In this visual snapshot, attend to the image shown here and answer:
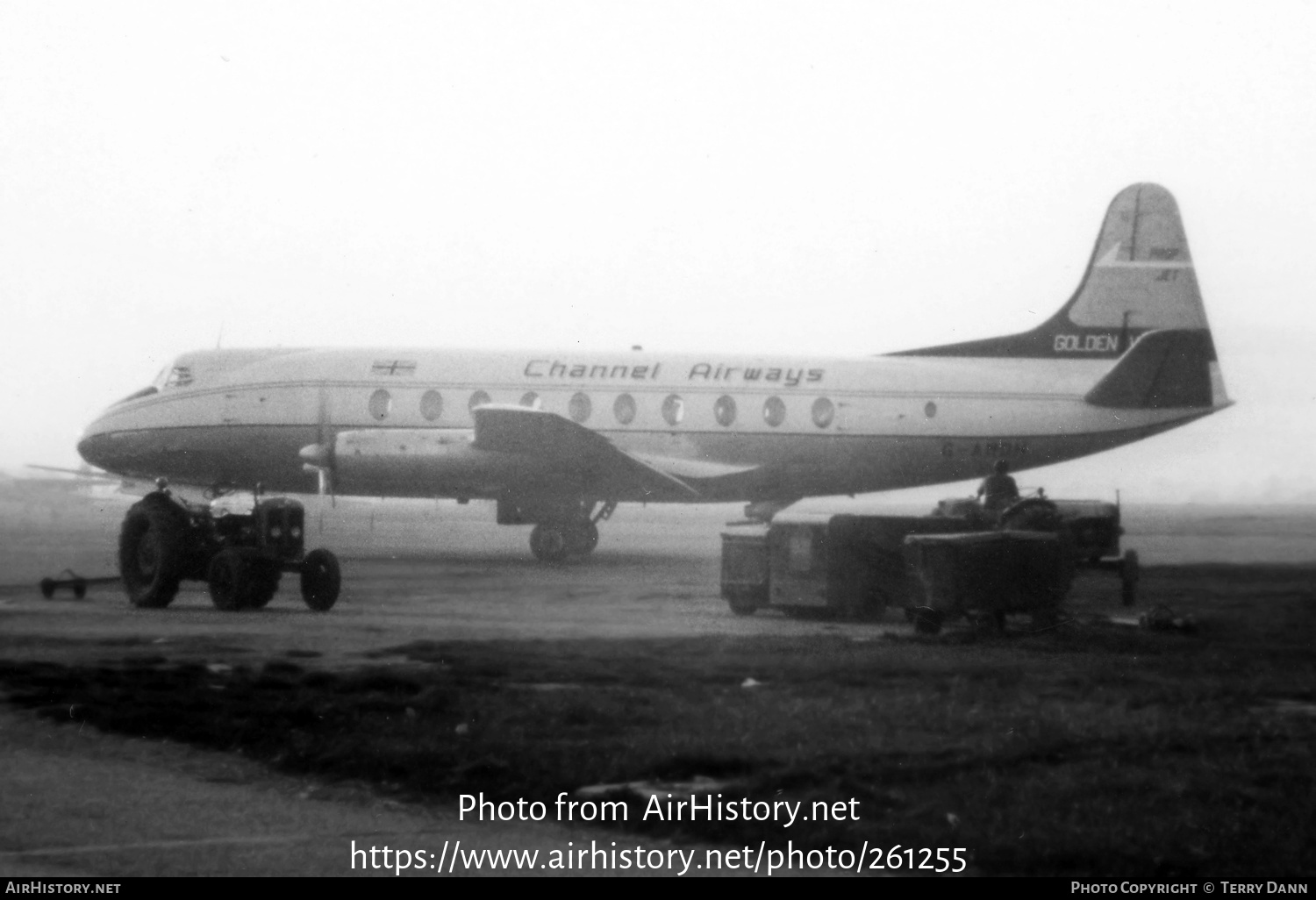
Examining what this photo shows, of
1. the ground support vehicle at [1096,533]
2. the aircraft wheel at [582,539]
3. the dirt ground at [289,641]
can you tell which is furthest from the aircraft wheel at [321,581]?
the aircraft wheel at [582,539]

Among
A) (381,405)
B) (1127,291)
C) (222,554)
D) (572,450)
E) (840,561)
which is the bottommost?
(840,561)

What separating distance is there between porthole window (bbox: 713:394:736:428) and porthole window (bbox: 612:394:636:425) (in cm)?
165

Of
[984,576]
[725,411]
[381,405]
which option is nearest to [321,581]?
[984,576]

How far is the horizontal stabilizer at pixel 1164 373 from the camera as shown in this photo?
2653 centimetres

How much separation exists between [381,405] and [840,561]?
47.2ft

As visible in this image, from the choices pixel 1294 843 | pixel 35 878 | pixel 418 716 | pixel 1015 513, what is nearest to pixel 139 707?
pixel 418 716

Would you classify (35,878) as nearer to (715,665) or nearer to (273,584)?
(715,665)

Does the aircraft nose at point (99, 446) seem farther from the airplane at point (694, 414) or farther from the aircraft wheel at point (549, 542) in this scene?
the aircraft wheel at point (549, 542)

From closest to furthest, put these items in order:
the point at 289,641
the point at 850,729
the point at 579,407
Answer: the point at 850,729 → the point at 289,641 → the point at 579,407

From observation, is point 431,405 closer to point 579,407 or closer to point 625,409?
point 579,407

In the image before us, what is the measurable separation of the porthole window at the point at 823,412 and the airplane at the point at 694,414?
3cm

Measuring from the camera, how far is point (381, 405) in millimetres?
29703

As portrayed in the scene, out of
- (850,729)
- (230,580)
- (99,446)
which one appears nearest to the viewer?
(850,729)

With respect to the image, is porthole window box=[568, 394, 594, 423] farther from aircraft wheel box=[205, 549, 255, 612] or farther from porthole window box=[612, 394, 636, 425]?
aircraft wheel box=[205, 549, 255, 612]
